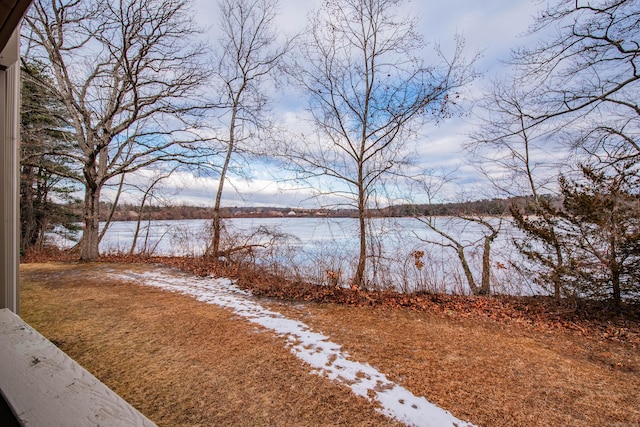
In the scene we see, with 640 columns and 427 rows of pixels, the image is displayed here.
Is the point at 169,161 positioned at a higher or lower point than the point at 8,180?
higher

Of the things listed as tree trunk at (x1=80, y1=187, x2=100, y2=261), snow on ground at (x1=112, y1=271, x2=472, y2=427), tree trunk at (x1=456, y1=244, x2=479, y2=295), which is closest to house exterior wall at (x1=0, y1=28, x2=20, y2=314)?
snow on ground at (x1=112, y1=271, x2=472, y2=427)

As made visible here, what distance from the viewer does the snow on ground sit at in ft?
6.91

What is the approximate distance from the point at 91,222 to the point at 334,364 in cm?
846

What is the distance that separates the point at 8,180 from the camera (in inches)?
81.0

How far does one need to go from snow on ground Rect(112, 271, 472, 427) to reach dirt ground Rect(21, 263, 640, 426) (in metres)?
0.11

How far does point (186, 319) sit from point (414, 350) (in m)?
2.94

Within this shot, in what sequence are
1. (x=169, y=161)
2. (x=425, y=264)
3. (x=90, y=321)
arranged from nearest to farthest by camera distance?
(x=90, y=321), (x=425, y=264), (x=169, y=161)

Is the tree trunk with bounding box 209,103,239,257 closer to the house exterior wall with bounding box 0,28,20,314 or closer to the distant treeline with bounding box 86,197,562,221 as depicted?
the distant treeline with bounding box 86,197,562,221

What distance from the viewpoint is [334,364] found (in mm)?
2799

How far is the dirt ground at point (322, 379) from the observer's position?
7.01 feet

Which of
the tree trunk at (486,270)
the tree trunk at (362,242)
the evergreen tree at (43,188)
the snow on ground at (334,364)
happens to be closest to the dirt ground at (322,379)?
the snow on ground at (334,364)

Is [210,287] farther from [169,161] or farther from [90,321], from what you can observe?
[169,161]

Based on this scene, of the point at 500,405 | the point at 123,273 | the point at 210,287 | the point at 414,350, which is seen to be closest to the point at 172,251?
the point at 123,273

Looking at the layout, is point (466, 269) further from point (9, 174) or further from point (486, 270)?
point (9, 174)
